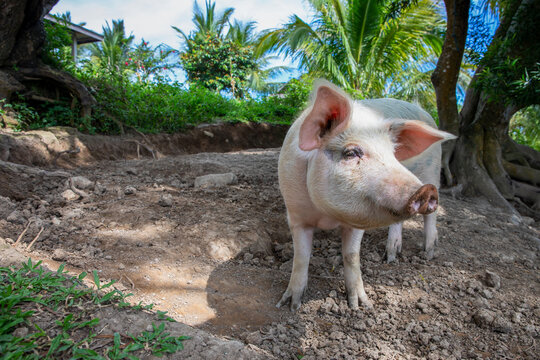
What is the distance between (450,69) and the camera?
226 inches

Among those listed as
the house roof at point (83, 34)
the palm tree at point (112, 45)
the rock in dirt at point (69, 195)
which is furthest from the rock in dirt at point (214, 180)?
the palm tree at point (112, 45)

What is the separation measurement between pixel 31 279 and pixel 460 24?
6374 millimetres

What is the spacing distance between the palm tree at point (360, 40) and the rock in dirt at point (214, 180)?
8.74m

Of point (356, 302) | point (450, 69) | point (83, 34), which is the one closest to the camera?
point (356, 302)

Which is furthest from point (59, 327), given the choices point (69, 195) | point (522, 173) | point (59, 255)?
point (522, 173)

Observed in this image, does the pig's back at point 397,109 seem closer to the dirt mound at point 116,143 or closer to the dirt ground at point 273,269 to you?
the dirt ground at point 273,269

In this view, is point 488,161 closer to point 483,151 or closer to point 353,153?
point 483,151

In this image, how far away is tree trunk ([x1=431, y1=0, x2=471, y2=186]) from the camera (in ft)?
18.3

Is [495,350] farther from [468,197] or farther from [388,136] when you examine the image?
[468,197]

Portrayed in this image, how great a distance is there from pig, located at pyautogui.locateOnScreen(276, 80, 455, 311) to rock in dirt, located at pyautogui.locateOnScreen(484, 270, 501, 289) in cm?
113

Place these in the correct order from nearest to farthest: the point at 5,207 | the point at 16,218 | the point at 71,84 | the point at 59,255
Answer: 1. the point at 59,255
2. the point at 16,218
3. the point at 5,207
4. the point at 71,84

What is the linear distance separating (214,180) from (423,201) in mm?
3595

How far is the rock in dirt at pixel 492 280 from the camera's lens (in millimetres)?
2980

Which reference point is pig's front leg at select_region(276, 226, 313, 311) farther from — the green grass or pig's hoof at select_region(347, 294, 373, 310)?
the green grass
